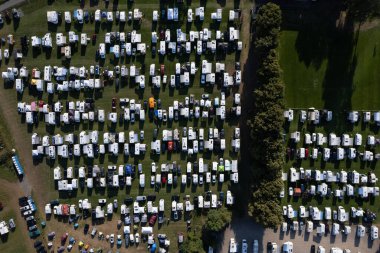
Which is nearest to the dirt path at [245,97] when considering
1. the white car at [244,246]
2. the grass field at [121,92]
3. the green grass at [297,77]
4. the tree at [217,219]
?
the grass field at [121,92]

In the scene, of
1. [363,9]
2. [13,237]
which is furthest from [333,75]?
[13,237]

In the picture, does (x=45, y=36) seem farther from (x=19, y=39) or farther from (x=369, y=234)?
(x=369, y=234)

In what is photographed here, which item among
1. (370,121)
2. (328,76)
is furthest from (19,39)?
(370,121)

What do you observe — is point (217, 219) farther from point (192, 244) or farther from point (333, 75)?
point (333, 75)

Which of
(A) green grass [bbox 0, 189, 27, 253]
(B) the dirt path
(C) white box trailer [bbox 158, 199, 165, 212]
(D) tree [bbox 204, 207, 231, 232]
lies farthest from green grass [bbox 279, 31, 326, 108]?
(A) green grass [bbox 0, 189, 27, 253]

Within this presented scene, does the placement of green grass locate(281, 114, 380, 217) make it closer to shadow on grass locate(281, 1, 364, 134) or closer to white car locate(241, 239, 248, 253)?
shadow on grass locate(281, 1, 364, 134)

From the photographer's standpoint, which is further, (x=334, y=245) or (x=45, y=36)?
(x=334, y=245)
